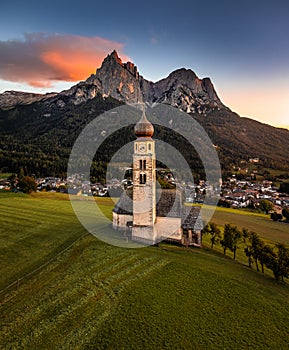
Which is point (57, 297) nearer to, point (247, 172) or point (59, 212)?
point (59, 212)

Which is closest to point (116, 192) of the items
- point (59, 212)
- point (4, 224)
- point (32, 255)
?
point (59, 212)

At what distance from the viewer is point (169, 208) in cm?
3466

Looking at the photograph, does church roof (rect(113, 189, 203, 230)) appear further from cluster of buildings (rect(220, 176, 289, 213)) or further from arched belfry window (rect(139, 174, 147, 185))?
cluster of buildings (rect(220, 176, 289, 213))

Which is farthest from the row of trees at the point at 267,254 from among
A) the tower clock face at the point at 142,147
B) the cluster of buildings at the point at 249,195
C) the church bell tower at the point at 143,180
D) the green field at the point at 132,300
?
the cluster of buildings at the point at 249,195

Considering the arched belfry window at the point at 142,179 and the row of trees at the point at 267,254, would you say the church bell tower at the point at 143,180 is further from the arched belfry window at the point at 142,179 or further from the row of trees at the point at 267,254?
the row of trees at the point at 267,254

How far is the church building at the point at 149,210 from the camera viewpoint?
104ft

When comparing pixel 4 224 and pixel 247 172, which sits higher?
pixel 247 172

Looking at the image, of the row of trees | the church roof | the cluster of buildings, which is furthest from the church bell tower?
the cluster of buildings

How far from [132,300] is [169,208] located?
16.1 metres

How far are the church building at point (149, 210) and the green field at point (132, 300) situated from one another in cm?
306

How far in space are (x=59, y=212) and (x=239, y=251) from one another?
1301 inches

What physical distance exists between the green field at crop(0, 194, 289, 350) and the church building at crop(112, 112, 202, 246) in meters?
3.06

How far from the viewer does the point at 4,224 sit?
36.9m

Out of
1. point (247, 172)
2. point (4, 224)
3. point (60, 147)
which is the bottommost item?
point (4, 224)
